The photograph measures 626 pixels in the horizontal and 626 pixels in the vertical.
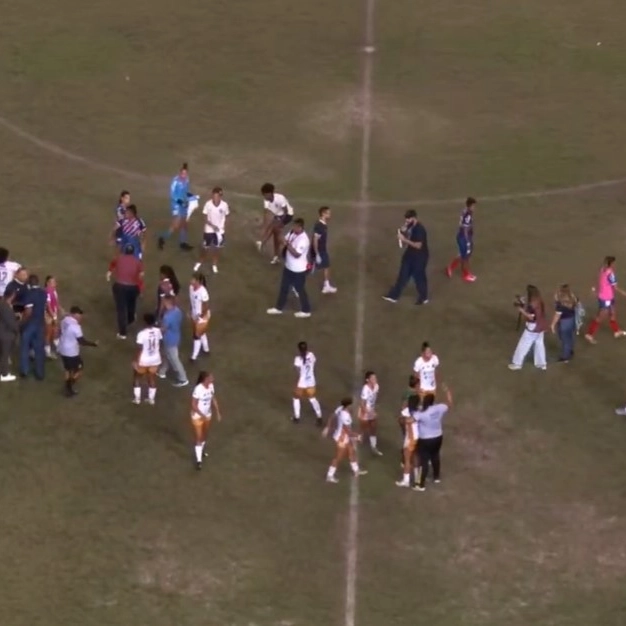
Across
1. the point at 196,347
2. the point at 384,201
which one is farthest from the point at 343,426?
the point at 384,201

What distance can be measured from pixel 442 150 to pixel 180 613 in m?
17.9

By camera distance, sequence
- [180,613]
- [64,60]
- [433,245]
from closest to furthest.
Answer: [180,613]
[433,245]
[64,60]

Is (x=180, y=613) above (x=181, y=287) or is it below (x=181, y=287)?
below

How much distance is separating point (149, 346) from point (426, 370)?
4908 mm

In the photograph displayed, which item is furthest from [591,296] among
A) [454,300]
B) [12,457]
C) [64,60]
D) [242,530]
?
[64,60]

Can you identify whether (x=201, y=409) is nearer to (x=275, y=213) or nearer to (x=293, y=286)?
(x=293, y=286)

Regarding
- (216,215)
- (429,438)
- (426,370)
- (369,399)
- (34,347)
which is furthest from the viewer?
(216,215)

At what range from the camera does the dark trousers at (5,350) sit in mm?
29578

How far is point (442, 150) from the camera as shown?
132 feet

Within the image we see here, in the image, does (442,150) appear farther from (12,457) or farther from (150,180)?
(12,457)

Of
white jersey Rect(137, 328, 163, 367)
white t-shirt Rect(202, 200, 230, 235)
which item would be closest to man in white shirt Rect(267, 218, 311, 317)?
white t-shirt Rect(202, 200, 230, 235)

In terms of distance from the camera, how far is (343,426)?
27.3m

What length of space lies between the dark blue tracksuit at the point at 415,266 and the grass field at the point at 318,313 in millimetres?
410

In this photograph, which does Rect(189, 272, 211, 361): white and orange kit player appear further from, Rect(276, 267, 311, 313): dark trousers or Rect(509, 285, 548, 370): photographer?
Rect(509, 285, 548, 370): photographer
